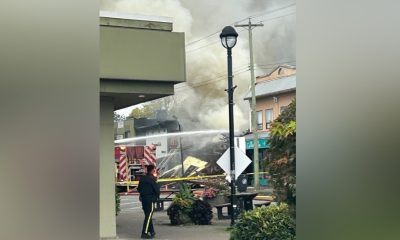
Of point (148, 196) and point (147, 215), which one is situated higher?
point (148, 196)

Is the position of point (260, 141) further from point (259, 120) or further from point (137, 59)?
point (137, 59)

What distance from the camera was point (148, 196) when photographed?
7.60 metres

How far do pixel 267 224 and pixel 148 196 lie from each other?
2222 mm

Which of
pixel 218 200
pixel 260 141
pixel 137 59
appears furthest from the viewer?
pixel 218 200

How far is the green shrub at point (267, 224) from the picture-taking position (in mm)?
5828

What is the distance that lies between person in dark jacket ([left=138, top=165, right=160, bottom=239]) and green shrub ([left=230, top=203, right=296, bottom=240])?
5.49ft

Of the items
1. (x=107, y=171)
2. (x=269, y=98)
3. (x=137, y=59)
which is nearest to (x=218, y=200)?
(x=107, y=171)

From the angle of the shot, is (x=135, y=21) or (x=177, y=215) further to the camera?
(x=177, y=215)

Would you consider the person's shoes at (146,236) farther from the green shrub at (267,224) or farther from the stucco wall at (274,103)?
the stucco wall at (274,103)

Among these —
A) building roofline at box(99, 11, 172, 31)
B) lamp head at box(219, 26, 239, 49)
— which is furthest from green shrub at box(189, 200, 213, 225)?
lamp head at box(219, 26, 239, 49)

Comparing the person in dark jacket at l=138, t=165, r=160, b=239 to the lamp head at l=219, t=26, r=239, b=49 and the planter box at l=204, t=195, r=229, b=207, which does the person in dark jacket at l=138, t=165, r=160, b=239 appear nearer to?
the planter box at l=204, t=195, r=229, b=207

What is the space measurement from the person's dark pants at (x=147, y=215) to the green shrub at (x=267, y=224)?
1.84m
